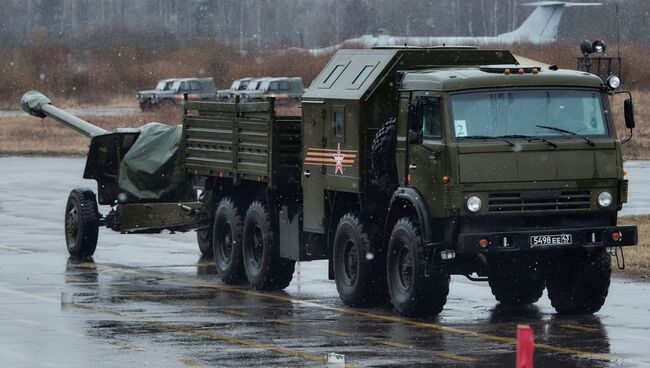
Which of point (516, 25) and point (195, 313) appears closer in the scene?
point (195, 313)

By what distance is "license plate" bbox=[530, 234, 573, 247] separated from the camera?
647 inches

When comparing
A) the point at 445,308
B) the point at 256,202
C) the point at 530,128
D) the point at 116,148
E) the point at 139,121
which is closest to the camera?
the point at 530,128

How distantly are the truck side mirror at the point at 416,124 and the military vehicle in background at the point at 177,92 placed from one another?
62.7 metres

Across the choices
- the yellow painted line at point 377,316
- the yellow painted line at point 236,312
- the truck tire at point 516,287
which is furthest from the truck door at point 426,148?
the yellow painted line at point 236,312

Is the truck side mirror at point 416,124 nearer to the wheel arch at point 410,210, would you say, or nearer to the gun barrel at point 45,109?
the wheel arch at point 410,210

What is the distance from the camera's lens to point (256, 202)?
20344 millimetres

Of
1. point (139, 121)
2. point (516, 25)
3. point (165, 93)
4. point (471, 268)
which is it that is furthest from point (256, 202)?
point (516, 25)

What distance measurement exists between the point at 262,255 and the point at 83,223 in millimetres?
4387

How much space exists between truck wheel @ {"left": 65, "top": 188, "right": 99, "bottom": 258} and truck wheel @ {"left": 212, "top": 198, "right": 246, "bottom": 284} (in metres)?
2.62

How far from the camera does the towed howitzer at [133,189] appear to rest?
23.0 meters

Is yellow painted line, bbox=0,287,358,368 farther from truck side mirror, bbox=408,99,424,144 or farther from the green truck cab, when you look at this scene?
truck side mirror, bbox=408,99,424,144

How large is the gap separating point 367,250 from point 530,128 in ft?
7.35

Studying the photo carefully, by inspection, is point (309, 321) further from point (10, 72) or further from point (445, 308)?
point (10, 72)

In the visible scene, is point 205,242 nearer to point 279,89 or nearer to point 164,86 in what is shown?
point 279,89
